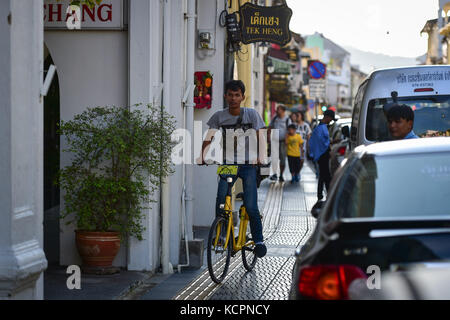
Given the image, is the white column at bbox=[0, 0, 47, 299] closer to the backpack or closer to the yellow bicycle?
the yellow bicycle

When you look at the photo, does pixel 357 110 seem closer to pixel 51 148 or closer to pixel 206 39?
pixel 206 39

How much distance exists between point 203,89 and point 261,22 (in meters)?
2.18

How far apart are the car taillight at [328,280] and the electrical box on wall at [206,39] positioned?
8.96 meters

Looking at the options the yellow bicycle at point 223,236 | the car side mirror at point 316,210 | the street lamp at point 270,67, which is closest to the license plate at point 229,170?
the yellow bicycle at point 223,236

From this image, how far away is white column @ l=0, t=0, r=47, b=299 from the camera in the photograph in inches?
203

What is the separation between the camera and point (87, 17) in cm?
850

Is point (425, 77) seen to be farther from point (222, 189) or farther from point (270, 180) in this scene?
point (270, 180)

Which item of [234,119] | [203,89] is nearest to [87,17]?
A: [234,119]

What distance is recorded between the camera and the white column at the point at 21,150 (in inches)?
203

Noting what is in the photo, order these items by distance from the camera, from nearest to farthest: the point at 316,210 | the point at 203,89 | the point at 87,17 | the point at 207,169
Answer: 1. the point at 316,210
2. the point at 87,17
3. the point at 203,89
4. the point at 207,169

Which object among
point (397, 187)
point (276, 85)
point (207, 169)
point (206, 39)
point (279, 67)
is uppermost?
point (279, 67)

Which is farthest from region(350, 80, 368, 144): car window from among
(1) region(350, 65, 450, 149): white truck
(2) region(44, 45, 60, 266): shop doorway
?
(2) region(44, 45, 60, 266): shop doorway

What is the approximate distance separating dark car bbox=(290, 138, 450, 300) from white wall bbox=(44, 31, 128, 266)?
4.33 m
